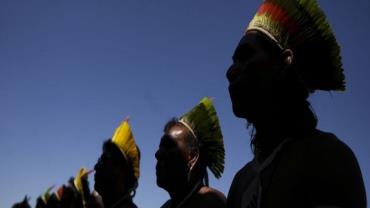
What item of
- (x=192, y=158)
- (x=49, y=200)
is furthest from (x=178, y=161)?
(x=49, y=200)

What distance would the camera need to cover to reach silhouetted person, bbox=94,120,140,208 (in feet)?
19.0

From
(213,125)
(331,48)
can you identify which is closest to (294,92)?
(331,48)

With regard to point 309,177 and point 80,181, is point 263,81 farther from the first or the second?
point 80,181

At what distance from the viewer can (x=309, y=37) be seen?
248cm

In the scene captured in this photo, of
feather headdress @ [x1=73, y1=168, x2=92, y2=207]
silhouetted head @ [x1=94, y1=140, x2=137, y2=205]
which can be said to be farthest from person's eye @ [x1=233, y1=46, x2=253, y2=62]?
feather headdress @ [x1=73, y1=168, x2=92, y2=207]

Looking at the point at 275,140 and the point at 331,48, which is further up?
the point at 331,48

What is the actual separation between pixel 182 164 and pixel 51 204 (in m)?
8.93

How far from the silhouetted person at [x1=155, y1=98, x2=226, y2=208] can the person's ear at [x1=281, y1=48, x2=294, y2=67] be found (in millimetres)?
2175

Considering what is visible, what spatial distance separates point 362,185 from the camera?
5.81ft

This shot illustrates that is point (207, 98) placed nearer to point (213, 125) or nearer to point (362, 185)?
point (213, 125)

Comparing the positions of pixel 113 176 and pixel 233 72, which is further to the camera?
pixel 113 176

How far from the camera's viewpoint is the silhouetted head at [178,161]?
15.2 feet

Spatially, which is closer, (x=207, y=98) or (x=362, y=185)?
(x=362, y=185)

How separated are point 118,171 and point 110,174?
0.52ft
